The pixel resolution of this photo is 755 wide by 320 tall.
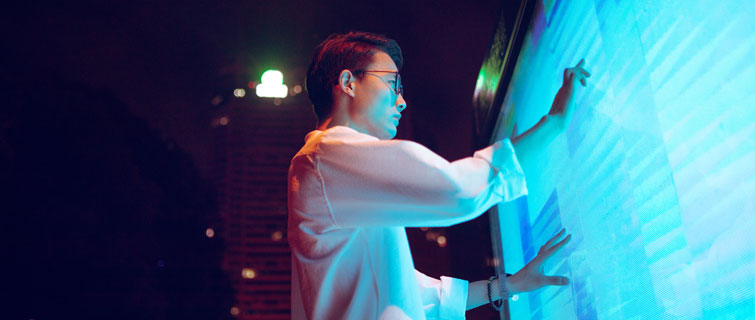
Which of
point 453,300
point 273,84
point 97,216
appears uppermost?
point 273,84

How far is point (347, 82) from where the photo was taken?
3.47ft

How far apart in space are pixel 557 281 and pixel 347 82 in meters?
0.59

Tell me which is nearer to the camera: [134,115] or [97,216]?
[97,216]

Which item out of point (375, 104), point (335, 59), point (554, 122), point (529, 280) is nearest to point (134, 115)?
point (335, 59)

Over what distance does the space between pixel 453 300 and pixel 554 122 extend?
0.48 meters

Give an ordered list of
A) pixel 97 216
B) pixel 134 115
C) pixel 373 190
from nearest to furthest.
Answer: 1. pixel 373 190
2. pixel 97 216
3. pixel 134 115

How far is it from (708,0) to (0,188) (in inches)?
139

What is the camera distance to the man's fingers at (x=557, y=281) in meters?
1.00

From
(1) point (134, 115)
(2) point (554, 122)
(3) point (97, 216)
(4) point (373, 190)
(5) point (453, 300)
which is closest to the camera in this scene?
(4) point (373, 190)

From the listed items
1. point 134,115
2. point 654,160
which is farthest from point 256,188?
point 654,160

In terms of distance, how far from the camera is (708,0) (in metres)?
0.55

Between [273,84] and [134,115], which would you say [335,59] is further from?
[134,115]

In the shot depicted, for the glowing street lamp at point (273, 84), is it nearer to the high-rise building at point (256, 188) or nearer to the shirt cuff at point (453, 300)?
the high-rise building at point (256, 188)

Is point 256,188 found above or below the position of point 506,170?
above
